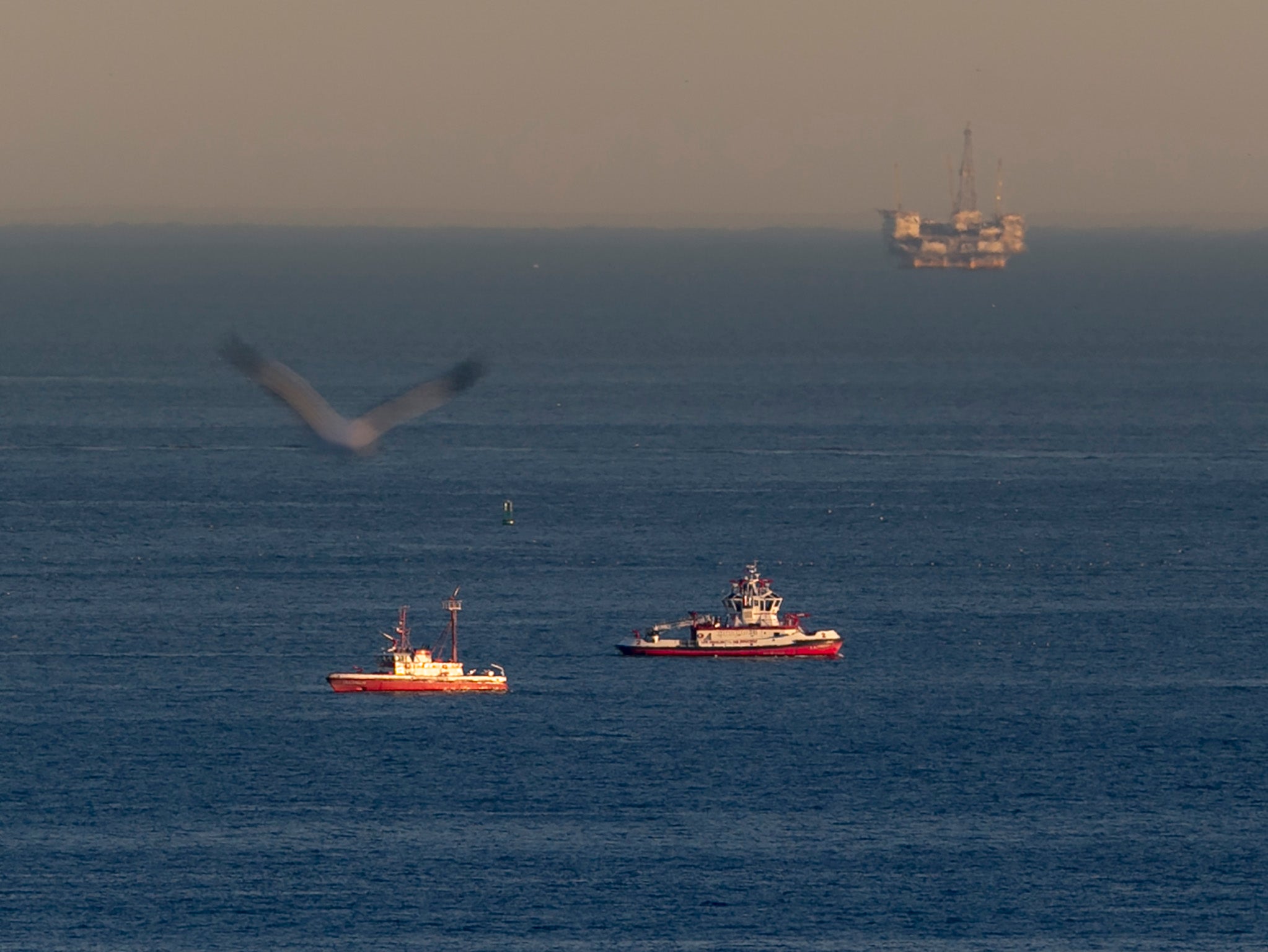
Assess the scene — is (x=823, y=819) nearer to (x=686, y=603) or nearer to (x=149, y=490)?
(x=686, y=603)

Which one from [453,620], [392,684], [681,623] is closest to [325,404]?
[453,620]

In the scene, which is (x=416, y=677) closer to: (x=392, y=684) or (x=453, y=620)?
(x=392, y=684)

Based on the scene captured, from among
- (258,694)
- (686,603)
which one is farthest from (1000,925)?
(686,603)

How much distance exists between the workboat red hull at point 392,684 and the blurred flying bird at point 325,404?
88570 millimetres

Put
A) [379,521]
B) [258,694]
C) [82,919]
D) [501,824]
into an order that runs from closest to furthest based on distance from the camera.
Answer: [82,919] → [501,824] → [258,694] → [379,521]

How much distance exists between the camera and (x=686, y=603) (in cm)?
15262

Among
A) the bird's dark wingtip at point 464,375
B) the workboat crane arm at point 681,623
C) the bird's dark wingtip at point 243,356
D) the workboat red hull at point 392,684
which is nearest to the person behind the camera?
the bird's dark wingtip at point 243,356

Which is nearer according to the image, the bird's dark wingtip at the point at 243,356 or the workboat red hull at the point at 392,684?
the bird's dark wingtip at the point at 243,356

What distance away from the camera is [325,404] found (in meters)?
36.4

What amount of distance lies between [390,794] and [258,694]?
21.1 metres

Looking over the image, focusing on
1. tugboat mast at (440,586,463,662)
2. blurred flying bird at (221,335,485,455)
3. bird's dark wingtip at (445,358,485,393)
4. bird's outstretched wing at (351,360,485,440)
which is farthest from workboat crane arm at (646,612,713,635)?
bird's dark wingtip at (445,358,485,393)

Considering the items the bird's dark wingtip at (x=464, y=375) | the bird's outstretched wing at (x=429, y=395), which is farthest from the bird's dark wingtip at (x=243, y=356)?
the bird's dark wingtip at (x=464, y=375)

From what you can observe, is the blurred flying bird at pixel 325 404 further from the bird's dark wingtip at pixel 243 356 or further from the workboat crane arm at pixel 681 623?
the workboat crane arm at pixel 681 623

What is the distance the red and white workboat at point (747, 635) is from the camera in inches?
5379
